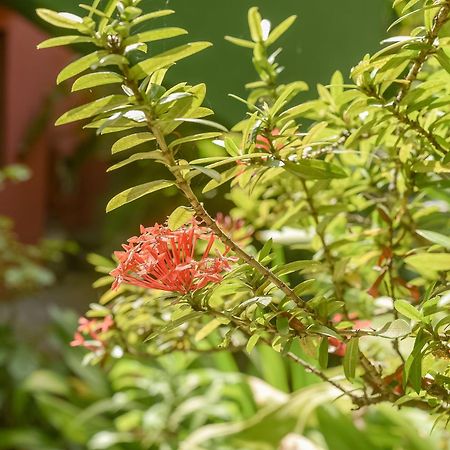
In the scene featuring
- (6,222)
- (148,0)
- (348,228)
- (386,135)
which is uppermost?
(148,0)

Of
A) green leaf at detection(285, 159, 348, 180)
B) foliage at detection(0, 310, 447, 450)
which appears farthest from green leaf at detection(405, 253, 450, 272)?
foliage at detection(0, 310, 447, 450)

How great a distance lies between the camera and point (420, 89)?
53 cm

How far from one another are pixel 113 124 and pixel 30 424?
245 centimetres

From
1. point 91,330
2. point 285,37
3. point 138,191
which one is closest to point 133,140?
point 138,191

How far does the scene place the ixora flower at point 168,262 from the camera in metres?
0.47

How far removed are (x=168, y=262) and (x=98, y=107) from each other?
0.35 feet

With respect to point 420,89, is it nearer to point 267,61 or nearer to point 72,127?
point 267,61

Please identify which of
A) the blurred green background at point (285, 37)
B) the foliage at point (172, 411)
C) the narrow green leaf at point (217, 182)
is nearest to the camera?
the narrow green leaf at point (217, 182)

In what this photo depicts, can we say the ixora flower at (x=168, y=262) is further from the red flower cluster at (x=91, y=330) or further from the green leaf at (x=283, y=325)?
the red flower cluster at (x=91, y=330)

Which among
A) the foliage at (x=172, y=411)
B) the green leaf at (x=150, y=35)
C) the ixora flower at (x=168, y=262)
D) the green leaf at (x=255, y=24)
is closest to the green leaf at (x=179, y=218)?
the ixora flower at (x=168, y=262)

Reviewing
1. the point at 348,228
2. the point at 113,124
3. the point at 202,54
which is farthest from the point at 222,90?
the point at 113,124

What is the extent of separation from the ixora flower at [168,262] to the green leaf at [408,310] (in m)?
0.10

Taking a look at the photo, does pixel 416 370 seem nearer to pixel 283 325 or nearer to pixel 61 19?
pixel 283 325

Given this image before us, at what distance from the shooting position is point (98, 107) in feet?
1.39
